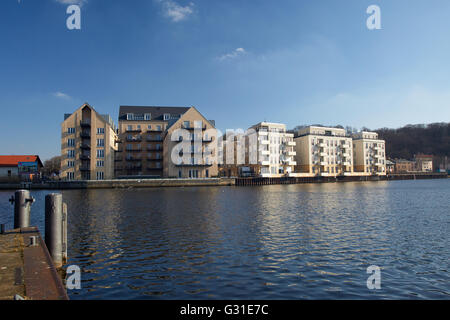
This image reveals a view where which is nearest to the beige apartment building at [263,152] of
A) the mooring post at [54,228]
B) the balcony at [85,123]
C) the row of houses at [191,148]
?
the row of houses at [191,148]

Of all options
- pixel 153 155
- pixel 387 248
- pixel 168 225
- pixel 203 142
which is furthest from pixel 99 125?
pixel 387 248

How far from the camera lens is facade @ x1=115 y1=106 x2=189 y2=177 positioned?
311ft

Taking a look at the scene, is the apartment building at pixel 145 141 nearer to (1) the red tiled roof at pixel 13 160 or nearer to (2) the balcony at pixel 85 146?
(2) the balcony at pixel 85 146

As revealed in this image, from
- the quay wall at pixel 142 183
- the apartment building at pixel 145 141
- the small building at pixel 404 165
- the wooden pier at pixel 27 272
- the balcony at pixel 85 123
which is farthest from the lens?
the small building at pixel 404 165

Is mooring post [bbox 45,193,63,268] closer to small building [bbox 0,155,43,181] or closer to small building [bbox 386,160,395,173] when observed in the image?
small building [bbox 0,155,43,181]

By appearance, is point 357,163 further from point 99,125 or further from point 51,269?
point 51,269

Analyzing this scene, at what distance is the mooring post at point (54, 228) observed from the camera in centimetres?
1212

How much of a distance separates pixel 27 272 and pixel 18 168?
9231cm

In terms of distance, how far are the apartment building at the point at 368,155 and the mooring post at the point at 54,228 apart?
419 feet

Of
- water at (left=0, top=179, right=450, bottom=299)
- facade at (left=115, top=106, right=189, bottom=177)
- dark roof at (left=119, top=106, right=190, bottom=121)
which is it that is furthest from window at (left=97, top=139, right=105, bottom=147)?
water at (left=0, top=179, right=450, bottom=299)

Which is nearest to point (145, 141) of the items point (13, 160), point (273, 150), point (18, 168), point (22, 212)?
point (18, 168)

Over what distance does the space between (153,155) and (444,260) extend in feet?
294

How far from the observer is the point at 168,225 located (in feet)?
72.1
